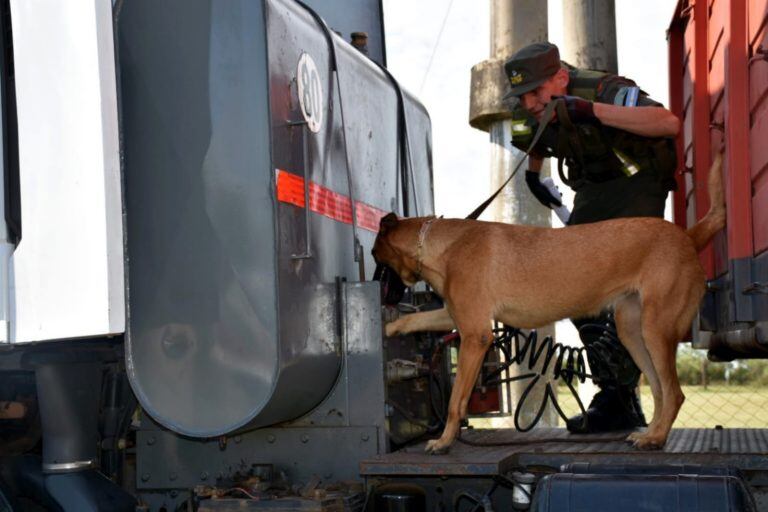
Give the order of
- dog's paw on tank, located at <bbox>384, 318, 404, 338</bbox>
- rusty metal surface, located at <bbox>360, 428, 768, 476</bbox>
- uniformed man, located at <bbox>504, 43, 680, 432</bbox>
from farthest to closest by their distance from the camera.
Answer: uniformed man, located at <bbox>504, 43, 680, 432</bbox>
dog's paw on tank, located at <bbox>384, 318, 404, 338</bbox>
rusty metal surface, located at <bbox>360, 428, 768, 476</bbox>

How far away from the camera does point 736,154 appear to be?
385 centimetres

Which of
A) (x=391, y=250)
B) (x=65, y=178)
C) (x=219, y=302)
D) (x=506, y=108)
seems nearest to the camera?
(x=65, y=178)

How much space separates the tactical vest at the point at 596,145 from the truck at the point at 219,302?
395mm

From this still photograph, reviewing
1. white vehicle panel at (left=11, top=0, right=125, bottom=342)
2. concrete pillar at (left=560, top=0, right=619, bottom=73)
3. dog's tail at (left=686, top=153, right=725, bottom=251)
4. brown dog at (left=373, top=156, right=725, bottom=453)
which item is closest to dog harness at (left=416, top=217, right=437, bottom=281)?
brown dog at (left=373, top=156, right=725, bottom=453)

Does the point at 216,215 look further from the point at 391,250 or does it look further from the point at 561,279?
the point at 561,279

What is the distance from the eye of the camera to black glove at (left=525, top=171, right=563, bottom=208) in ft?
17.0

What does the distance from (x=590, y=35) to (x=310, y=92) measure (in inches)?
145

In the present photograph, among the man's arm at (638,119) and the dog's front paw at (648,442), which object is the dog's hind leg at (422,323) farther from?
the man's arm at (638,119)

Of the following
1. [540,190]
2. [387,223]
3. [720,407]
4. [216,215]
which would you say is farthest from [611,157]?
[720,407]

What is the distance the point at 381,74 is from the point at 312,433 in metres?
1.93

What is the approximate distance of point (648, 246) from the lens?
12.8 feet

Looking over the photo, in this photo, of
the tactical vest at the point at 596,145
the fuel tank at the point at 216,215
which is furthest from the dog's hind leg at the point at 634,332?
the fuel tank at the point at 216,215

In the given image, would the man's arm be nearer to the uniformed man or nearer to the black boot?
the uniformed man

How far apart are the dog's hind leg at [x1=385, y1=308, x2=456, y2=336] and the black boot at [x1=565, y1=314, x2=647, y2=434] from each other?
0.67 meters
